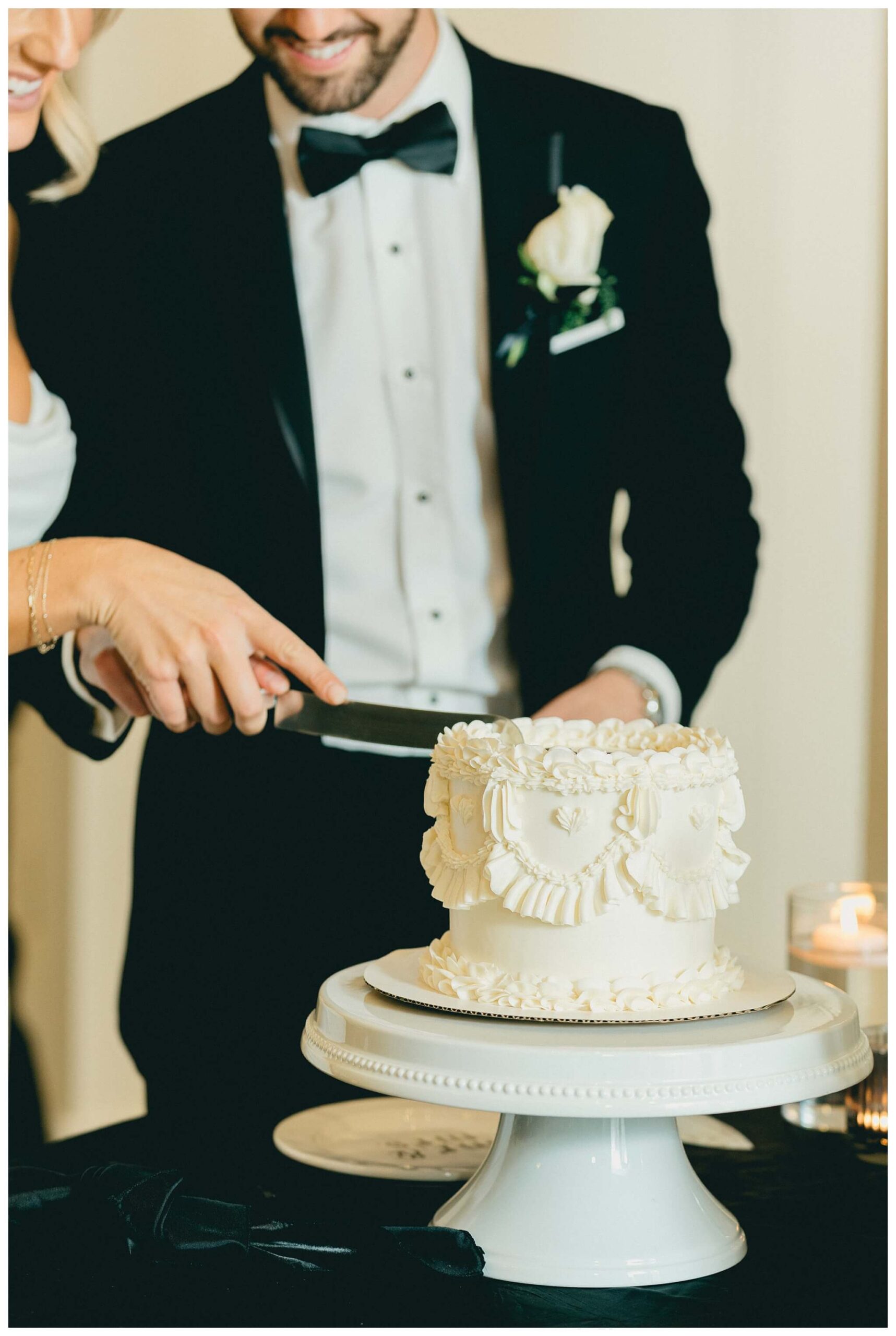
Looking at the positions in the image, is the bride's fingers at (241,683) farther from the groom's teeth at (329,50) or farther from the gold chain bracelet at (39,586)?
the groom's teeth at (329,50)

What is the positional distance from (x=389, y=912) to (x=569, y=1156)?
1.00 meters

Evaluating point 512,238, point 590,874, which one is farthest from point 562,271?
point 590,874

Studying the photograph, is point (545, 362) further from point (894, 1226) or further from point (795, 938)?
point (894, 1226)

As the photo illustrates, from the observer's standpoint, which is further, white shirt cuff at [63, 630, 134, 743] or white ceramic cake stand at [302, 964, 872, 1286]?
white shirt cuff at [63, 630, 134, 743]

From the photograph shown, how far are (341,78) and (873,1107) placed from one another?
166 centimetres

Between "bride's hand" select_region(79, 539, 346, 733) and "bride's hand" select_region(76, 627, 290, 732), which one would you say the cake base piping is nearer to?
"bride's hand" select_region(79, 539, 346, 733)

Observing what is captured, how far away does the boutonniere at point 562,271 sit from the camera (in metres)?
2.14

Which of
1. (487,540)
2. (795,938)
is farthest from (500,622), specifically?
(795,938)

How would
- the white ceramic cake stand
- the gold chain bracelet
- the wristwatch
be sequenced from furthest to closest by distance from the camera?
the wristwatch, the gold chain bracelet, the white ceramic cake stand

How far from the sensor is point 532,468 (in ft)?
6.91

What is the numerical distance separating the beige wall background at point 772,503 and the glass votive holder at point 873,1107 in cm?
74

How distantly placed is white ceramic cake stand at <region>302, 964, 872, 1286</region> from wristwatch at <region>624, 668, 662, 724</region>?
0.89m

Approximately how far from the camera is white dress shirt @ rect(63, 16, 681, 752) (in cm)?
213

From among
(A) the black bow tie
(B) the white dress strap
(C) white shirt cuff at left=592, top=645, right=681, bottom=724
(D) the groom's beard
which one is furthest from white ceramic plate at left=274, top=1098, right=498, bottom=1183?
(D) the groom's beard
